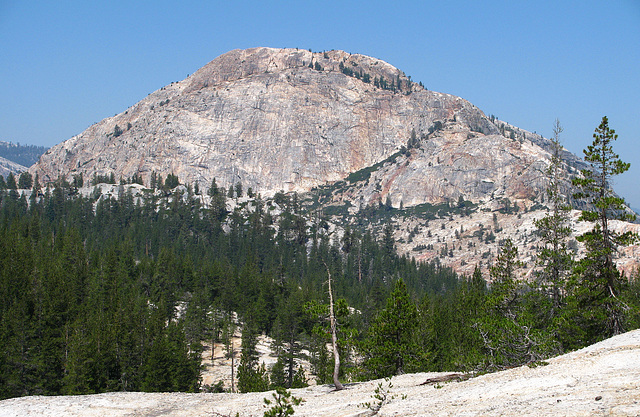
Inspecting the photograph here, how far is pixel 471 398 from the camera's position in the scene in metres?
25.6

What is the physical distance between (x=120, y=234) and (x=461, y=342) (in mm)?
159998

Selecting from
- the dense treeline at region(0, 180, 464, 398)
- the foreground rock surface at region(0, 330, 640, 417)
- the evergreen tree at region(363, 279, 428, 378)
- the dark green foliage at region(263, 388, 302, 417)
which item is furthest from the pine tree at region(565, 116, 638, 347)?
the dark green foliage at region(263, 388, 302, 417)

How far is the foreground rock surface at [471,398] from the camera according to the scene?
2109 cm

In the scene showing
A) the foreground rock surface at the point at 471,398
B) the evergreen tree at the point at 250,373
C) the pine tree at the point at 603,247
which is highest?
the pine tree at the point at 603,247

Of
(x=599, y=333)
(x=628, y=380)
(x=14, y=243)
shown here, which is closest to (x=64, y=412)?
(x=628, y=380)

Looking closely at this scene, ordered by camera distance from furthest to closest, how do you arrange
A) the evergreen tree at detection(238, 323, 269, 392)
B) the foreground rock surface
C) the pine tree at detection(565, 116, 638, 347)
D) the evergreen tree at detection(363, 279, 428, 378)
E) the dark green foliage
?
the evergreen tree at detection(238, 323, 269, 392) < the evergreen tree at detection(363, 279, 428, 378) < the pine tree at detection(565, 116, 638, 347) < the dark green foliage < the foreground rock surface

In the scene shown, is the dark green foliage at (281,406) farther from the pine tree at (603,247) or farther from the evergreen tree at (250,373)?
the evergreen tree at (250,373)

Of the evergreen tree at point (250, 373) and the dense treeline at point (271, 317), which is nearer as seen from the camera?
the dense treeline at point (271, 317)

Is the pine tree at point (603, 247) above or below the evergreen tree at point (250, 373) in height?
above

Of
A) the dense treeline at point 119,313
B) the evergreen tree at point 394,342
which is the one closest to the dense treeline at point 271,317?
the evergreen tree at point 394,342

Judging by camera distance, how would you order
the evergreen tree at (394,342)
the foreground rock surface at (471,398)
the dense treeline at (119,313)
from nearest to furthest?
the foreground rock surface at (471,398) → the evergreen tree at (394,342) → the dense treeline at (119,313)

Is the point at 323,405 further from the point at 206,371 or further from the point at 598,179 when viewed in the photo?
the point at 206,371

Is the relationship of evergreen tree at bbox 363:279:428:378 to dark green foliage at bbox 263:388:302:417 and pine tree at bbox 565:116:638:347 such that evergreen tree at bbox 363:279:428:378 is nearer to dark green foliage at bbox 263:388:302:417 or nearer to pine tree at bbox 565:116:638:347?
pine tree at bbox 565:116:638:347

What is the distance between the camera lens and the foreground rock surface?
2109cm
